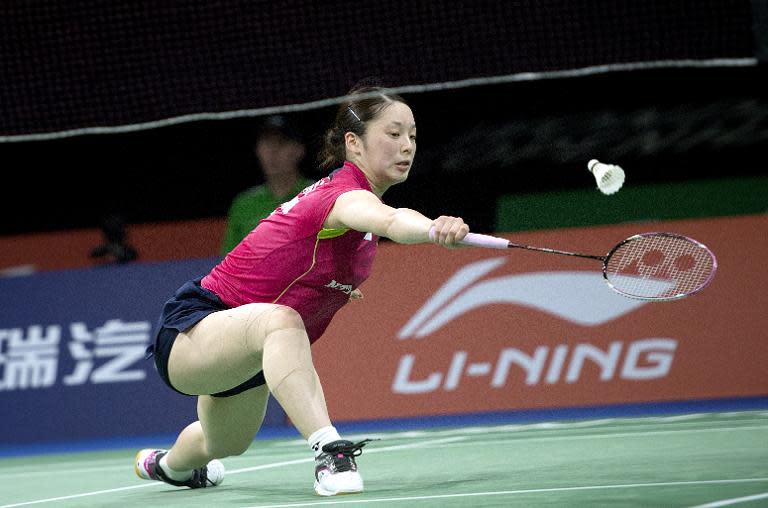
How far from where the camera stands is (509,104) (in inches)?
538

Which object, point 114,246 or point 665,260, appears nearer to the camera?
point 665,260

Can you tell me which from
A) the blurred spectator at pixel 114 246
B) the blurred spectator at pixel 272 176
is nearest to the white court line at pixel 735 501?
the blurred spectator at pixel 272 176

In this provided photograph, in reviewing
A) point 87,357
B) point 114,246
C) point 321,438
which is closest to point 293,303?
point 321,438

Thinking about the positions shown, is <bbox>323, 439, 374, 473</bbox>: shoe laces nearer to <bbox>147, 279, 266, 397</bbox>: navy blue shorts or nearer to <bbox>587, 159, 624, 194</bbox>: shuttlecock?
<bbox>147, 279, 266, 397</bbox>: navy blue shorts

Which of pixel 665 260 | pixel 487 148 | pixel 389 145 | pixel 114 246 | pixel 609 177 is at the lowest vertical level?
pixel 609 177

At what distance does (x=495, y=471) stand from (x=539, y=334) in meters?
3.01

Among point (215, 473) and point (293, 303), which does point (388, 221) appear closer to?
point (293, 303)

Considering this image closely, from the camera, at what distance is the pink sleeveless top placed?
4469 mm

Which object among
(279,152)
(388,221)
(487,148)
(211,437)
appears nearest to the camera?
(388,221)

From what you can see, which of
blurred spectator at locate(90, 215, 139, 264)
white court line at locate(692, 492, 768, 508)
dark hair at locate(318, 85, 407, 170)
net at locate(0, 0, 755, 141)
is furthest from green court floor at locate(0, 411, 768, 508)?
blurred spectator at locate(90, 215, 139, 264)

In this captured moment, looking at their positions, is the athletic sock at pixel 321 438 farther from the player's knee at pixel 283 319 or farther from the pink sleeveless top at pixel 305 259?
the pink sleeveless top at pixel 305 259

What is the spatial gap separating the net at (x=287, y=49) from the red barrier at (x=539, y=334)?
5.42ft

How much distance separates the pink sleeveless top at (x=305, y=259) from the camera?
4.47 metres

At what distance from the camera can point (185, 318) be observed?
15.3 ft
